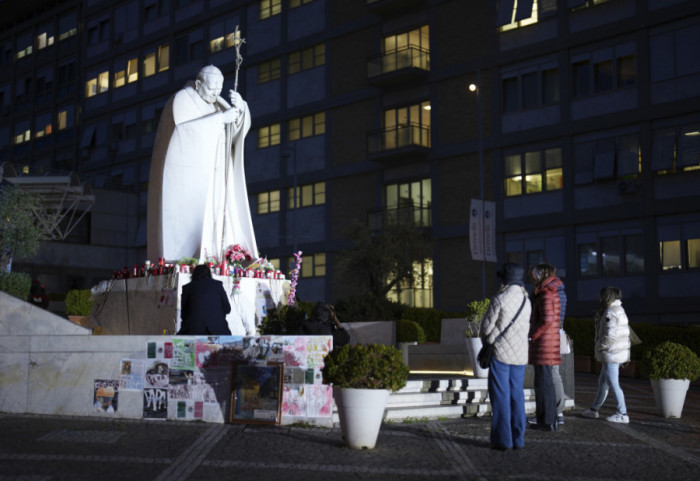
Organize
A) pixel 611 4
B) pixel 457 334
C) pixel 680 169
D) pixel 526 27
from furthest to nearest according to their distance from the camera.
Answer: pixel 526 27 → pixel 611 4 → pixel 680 169 → pixel 457 334

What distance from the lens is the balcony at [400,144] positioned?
123 feet

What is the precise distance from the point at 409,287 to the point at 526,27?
1207 centimetres

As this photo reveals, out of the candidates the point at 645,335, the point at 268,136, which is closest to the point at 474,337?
the point at 645,335

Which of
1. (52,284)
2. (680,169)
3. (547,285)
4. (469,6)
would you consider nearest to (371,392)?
(547,285)

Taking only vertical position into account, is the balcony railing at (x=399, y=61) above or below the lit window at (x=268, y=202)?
above

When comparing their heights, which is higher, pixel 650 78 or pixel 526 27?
pixel 526 27

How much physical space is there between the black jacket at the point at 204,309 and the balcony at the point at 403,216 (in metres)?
25.9

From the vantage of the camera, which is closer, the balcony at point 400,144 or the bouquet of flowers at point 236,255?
the bouquet of flowers at point 236,255

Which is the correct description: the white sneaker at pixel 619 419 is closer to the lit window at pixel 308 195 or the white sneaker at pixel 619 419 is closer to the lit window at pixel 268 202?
the lit window at pixel 308 195

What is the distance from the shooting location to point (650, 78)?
103 ft

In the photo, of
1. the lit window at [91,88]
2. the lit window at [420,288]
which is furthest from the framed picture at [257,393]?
the lit window at [91,88]

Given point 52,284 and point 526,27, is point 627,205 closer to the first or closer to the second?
point 526,27

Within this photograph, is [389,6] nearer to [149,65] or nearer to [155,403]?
[149,65]

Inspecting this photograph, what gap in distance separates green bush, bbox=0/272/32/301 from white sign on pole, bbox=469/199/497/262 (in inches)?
678
